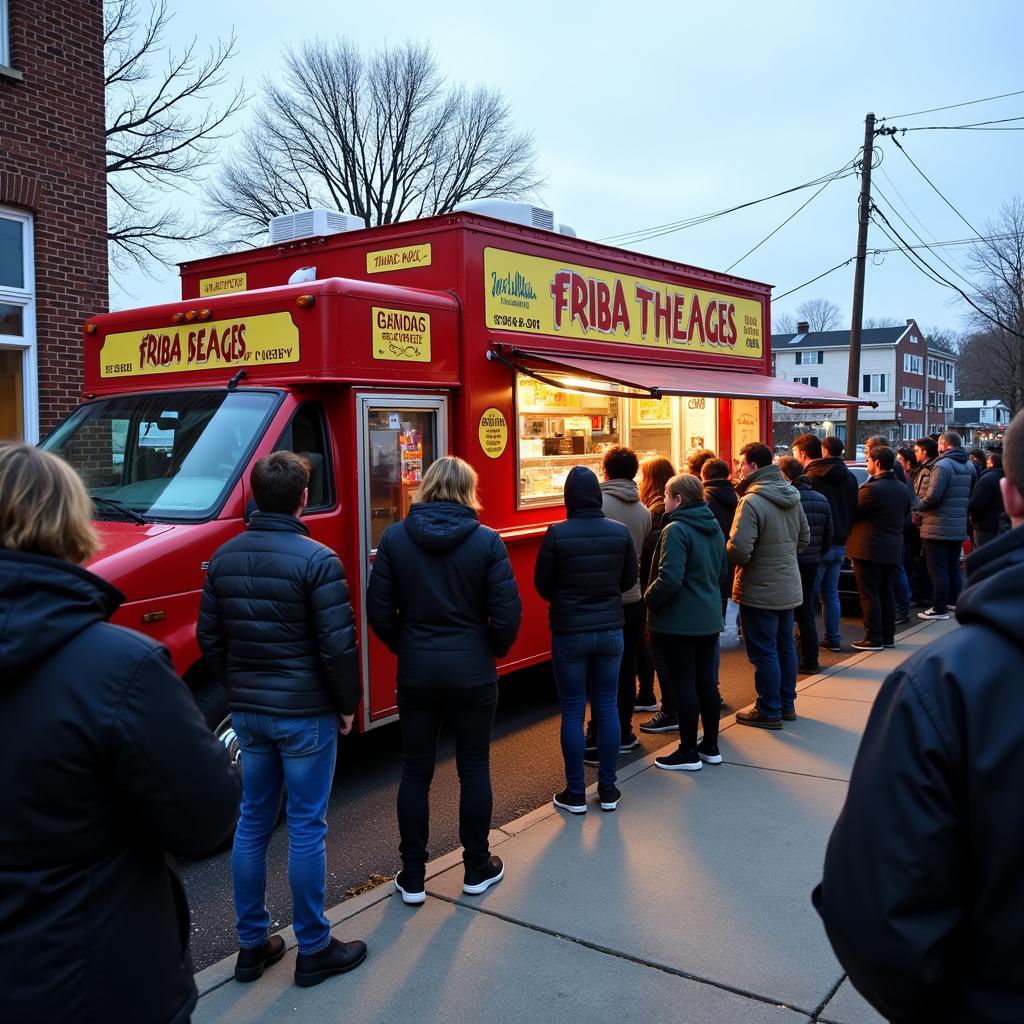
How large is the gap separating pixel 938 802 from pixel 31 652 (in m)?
1.52

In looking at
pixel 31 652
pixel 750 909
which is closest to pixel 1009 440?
pixel 31 652

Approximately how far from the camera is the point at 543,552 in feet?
16.7

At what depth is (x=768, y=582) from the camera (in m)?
6.56

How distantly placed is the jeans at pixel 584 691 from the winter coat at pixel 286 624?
1.75 metres

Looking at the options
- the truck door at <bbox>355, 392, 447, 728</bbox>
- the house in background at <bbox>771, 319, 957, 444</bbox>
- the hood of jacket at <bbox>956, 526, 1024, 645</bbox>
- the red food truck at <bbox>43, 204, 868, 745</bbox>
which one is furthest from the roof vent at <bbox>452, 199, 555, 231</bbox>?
the house in background at <bbox>771, 319, 957, 444</bbox>

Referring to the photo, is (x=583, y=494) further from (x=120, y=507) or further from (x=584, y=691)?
(x=120, y=507)

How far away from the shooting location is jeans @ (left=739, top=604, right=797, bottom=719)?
6.53 meters

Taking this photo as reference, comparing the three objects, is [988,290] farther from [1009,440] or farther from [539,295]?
[1009,440]

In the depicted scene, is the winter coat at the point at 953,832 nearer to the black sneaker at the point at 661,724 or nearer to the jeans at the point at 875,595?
the black sneaker at the point at 661,724

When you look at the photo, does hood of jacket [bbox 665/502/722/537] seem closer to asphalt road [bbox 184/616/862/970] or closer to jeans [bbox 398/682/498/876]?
asphalt road [bbox 184/616/862/970]

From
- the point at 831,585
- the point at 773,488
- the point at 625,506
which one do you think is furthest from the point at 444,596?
the point at 831,585

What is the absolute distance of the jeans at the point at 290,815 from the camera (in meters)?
3.49

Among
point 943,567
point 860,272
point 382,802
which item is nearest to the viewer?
point 382,802

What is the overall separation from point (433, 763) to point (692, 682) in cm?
207
